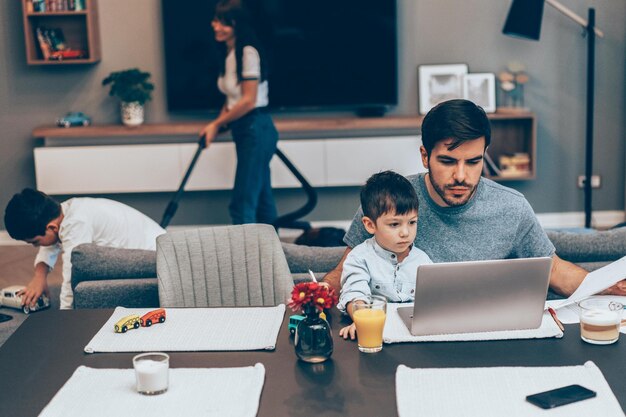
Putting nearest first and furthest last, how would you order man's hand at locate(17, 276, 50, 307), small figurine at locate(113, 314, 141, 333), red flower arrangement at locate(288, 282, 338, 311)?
red flower arrangement at locate(288, 282, 338, 311) → small figurine at locate(113, 314, 141, 333) → man's hand at locate(17, 276, 50, 307)

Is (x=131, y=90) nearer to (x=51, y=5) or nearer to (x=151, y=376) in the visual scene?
(x=51, y=5)

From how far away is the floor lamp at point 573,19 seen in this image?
16.9ft

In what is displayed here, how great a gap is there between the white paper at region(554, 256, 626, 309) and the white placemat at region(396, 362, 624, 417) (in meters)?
0.43

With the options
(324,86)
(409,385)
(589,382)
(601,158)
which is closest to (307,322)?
(409,385)

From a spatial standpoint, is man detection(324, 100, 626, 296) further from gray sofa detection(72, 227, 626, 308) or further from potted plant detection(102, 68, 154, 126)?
potted plant detection(102, 68, 154, 126)

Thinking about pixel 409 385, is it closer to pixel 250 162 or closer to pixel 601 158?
pixel 250 162

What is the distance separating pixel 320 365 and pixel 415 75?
4.09m

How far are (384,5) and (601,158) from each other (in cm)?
171

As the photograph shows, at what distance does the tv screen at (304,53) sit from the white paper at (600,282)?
3555 millimetres

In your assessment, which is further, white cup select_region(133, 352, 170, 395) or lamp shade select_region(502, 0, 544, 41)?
lamp shade select_region(502, 0, 544, 41)

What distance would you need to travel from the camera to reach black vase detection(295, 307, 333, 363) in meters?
1.72

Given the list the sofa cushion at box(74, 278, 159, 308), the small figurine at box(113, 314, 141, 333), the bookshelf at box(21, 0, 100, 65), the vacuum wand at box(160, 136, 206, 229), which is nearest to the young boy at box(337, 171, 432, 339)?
the small figurine at box(113, 314, 141, 333)

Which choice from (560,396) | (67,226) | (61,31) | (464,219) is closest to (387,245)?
(464,219)

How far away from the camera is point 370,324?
69.0 inches
